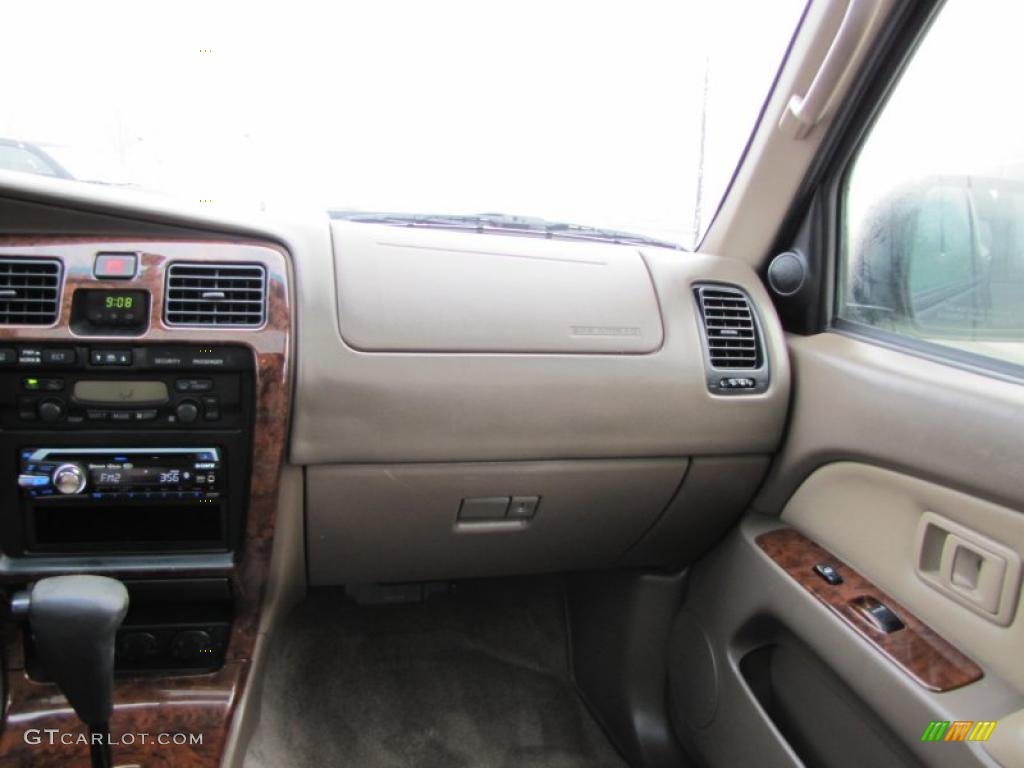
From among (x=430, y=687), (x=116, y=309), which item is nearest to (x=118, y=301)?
(x=116, y=309)

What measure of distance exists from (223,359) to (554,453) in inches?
29.9

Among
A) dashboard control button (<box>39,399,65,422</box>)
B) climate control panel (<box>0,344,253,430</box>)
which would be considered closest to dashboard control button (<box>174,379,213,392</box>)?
climate control panel (<box>0,344,253,430</box>)

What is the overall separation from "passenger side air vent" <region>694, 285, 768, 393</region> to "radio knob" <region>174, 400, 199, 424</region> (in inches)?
46.6

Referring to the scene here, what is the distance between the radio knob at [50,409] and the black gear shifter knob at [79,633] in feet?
1.26

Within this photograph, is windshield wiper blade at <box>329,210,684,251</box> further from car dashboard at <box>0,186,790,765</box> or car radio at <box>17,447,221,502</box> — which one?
car radio at <box>17,447,221,502</box>

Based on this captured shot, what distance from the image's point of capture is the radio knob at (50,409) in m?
1.47

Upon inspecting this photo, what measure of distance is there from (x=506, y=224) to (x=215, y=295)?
798mm

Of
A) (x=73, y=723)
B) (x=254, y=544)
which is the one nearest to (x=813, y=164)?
(x=254, y=544)

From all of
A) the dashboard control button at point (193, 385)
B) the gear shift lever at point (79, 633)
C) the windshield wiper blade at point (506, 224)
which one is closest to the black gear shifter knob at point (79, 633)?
the gear shift lever at point (79, 633)

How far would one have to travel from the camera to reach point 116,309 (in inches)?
58.2

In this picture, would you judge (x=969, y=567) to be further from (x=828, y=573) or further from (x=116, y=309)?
(x=116, y=309)

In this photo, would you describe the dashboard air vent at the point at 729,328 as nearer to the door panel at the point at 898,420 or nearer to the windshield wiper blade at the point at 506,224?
the door panel at the point at 898,420

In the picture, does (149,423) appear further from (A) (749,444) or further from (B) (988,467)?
(B) (988,467)

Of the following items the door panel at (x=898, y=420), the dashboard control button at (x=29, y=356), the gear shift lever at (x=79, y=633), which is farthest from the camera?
the dashboard control button at (x=29, y=356)
